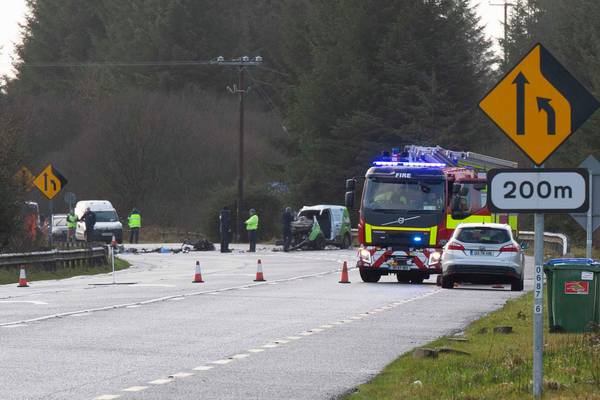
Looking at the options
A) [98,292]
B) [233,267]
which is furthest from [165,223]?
[98,292]

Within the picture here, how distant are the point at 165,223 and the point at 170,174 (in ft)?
13.8

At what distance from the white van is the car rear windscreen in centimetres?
3746

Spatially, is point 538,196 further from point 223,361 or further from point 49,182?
point 49,182

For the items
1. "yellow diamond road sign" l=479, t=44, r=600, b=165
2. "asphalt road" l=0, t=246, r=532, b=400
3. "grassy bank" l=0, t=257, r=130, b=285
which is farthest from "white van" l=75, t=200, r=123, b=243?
"yellow diamond road sign" l=479, t=44, r=600, b=165

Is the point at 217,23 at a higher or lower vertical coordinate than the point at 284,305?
higher

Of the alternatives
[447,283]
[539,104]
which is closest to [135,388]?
[539,104]

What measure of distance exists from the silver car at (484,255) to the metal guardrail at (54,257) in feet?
38.5

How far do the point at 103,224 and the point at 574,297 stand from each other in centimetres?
5170

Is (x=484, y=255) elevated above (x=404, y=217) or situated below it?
below

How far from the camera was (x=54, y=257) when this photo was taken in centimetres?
4066

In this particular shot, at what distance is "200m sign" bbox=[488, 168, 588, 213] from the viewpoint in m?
11.5

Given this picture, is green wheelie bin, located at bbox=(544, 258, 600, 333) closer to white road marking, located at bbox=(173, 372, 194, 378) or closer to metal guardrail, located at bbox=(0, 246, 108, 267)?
white road marking, located at bbox=(173, 372, 194, 378)

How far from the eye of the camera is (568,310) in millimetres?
19016

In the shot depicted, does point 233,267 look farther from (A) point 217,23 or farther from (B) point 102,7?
(B) point 102,7
